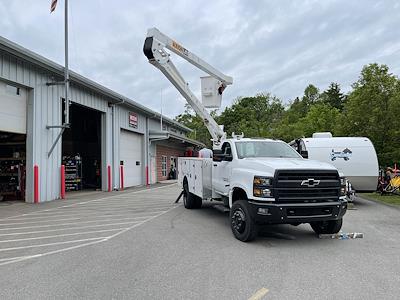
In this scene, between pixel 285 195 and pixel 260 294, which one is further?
pixel 285 195

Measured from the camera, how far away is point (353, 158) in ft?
46.4

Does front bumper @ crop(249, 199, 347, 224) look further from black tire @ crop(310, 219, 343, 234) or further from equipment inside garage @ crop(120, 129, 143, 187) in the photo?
equipment inside garage @ crop(120, 129, 143, 187)

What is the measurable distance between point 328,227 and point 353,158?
271 inches

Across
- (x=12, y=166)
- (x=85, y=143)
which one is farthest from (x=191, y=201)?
(x=85, y=143)

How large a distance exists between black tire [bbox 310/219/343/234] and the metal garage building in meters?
10.7

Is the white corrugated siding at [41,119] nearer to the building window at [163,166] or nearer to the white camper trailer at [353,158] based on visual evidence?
the white camper trailer at [353,158]

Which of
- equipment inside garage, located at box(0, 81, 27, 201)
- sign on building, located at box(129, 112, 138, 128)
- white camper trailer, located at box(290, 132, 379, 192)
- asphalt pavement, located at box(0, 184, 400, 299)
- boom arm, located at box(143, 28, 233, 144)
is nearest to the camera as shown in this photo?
asphalt pavement, located at box(0, 184, 400, 299)

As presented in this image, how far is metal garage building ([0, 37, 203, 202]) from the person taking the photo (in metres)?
13.8

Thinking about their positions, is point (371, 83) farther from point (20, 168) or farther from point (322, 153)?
point (20, 168)

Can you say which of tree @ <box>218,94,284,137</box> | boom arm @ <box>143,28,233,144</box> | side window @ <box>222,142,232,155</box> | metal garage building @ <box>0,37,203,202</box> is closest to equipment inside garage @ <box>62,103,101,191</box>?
metal garage building @ <box>0,37,203,202</box>

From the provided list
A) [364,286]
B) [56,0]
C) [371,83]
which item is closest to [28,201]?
[56,0]

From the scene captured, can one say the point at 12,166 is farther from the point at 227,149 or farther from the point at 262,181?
the point at 262,181

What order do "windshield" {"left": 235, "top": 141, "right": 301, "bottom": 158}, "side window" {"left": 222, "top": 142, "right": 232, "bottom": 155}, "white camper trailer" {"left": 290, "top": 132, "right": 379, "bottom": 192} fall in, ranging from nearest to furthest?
1. "windshield" {"left": 235, "top": 141, "right": 301, "bottom": 158}
2. "side window" {"left": 222, "top": 142, "right": 232, "bottom": 155}
3. "white camper trailer" {"left": 290, "top": 132, "right": 379, "bottom": 192}

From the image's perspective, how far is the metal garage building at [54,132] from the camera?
1381 centimetres
